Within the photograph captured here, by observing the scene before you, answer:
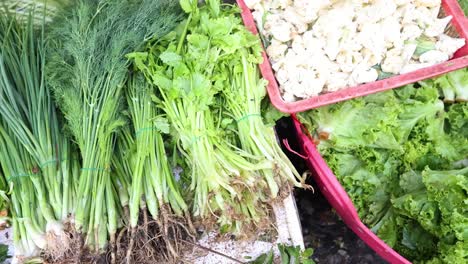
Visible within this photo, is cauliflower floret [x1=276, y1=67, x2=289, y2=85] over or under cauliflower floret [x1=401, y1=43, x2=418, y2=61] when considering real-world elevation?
over

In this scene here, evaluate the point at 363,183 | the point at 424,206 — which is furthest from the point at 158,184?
the point at 424,206

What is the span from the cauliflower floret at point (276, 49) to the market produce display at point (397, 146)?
0.75 ft

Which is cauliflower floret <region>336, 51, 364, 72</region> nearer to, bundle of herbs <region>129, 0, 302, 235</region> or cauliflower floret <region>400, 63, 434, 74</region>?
cauliflower floret <region>400, 63, 434, 74</region>

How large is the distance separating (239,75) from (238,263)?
2.11 ft

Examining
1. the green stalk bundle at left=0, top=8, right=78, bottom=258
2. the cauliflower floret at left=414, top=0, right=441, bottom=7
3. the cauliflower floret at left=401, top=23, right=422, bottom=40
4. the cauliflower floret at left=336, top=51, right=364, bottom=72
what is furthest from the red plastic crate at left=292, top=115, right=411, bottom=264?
the green stalk bundle at left=0, top=8, right=78, bottom=258

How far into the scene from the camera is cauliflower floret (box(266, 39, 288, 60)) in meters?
1.77

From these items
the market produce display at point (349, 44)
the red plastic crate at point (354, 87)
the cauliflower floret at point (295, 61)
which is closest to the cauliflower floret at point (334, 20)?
the market produce display at point (349, 44)

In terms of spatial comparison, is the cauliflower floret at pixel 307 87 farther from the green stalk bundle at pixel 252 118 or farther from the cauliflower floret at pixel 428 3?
the cauliflower floret at pixel 428 3

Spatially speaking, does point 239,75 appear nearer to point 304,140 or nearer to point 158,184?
point 304,140

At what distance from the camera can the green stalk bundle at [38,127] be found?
5.37ft

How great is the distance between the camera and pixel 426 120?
1798 millimetres

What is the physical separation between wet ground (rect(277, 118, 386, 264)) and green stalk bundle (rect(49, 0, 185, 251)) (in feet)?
2.95

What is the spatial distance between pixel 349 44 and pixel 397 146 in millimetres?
386

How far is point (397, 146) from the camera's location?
1.76 m
